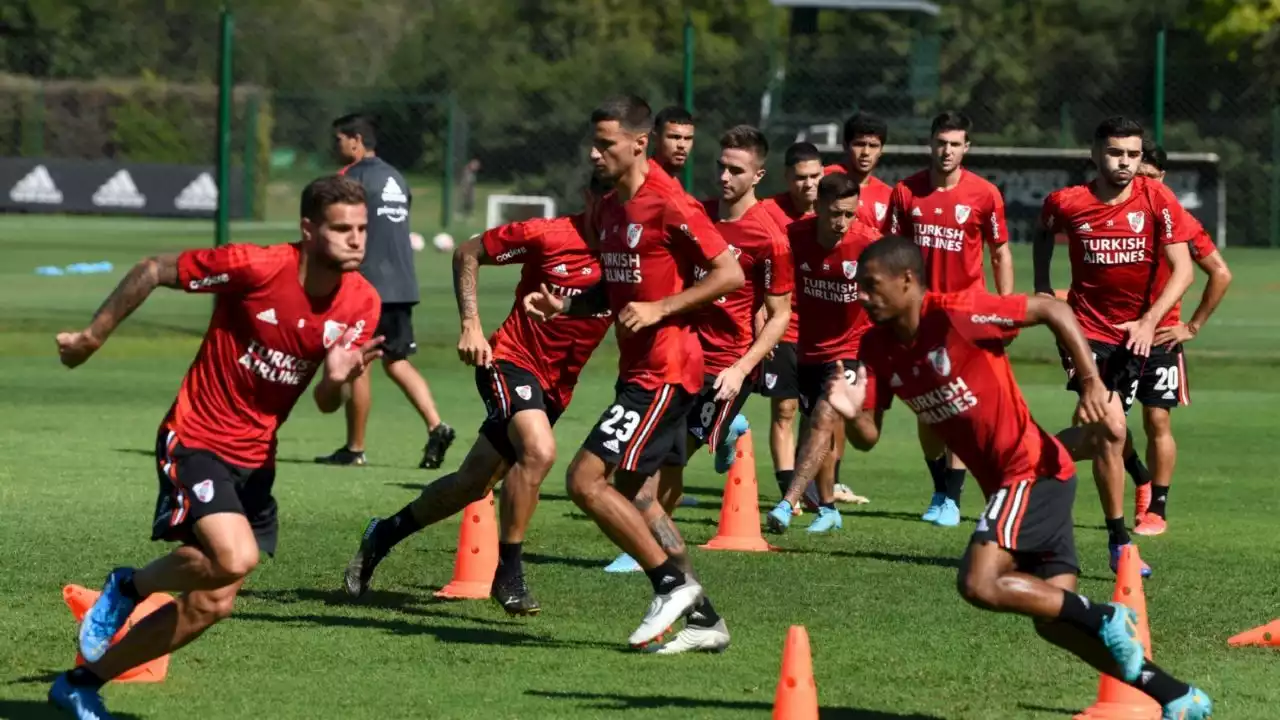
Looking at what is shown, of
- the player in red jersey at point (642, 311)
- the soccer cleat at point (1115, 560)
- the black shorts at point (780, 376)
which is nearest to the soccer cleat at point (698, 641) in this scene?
the player in red jersey at point (642, 311)

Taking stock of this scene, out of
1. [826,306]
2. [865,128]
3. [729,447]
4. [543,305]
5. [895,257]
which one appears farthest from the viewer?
[729,447]

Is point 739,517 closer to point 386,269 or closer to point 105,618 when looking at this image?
point 386,269

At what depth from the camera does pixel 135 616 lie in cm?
800

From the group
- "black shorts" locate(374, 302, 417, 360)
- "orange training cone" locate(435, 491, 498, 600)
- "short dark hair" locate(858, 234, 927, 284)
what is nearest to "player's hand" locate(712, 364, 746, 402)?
"orange training cone" locate(435, 491, 498, 600)

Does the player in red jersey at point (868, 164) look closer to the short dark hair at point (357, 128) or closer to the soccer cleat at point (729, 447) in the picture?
the soccer cleat at point (729, 447)

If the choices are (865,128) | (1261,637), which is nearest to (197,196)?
(865,128)

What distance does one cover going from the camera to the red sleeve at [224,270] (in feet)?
23.4

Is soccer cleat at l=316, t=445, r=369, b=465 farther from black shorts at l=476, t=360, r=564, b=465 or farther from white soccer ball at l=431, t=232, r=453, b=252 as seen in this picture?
white soccer ball at l=431, t=232, r=453, b=252

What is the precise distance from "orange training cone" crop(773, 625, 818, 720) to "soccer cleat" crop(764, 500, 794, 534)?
4.67 metres

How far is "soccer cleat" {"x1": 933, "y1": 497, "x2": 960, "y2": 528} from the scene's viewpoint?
11.8 meters

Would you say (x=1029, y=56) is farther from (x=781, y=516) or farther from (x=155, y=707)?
(x=155, y=707)

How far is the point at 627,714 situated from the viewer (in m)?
7.07

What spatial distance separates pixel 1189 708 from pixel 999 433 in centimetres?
106

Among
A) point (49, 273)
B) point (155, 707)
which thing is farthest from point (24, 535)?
point (49, 273)
